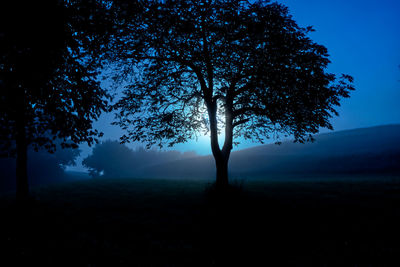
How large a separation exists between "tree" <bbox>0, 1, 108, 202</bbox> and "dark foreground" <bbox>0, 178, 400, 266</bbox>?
5015mm

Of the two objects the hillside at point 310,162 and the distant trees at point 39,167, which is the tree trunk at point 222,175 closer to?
the hillside at point 310,162

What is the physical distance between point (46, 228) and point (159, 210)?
5259 mm

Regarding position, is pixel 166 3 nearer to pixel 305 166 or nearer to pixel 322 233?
pixel 322 233

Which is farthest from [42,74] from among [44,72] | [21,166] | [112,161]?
[112,161]

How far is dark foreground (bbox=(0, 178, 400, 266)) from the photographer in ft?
20.3

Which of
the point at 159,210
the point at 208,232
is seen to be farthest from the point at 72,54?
the point at 208,232

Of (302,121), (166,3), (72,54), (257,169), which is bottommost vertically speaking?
(257,169)

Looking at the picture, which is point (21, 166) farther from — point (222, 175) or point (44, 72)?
point (222, 175)

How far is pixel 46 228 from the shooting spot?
938 cm

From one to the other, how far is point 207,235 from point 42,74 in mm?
11902

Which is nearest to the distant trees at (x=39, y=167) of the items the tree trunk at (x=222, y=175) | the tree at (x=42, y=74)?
the tree at (x=42, y=74)

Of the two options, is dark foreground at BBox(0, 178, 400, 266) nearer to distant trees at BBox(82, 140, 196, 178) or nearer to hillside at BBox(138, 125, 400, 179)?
hillside at BBox(138, 125, 400, 179)

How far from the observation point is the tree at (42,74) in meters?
11.0

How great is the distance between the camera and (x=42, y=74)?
1197cm
